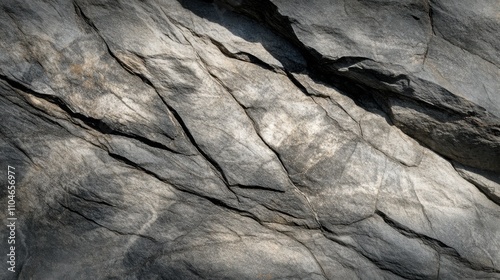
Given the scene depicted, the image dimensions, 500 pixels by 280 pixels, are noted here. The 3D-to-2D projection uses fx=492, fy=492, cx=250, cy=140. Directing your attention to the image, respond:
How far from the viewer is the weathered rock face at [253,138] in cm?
200

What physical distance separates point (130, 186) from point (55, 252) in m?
0.38

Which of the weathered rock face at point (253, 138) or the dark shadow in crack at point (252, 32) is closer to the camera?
the weathered rock face at point (253, 138)

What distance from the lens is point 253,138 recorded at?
2168 mm

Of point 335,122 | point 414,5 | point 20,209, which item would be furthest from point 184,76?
point 414,5

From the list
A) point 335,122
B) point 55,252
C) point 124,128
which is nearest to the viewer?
point 55,252

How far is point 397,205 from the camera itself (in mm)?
2176

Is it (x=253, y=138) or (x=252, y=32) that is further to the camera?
(x=252, y=32)

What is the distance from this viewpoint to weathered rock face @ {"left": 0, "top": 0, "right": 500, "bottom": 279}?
78.9 inches

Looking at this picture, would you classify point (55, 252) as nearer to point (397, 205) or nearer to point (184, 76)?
point (184, 76)

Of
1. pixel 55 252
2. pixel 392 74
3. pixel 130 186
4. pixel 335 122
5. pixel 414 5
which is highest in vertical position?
pixel 414 5

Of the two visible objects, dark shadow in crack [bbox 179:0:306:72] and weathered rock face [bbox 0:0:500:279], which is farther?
dark shadow in crack [bbox 179:0:306:72]

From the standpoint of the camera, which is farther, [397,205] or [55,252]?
[397,205]

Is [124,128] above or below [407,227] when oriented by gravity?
below

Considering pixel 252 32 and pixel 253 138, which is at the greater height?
pixel 252 32
